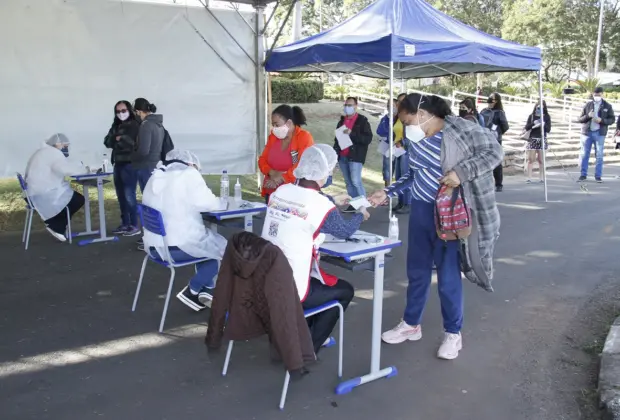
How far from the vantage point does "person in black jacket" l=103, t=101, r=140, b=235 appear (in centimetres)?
678

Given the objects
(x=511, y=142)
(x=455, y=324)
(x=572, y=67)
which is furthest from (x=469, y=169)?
(x=572, y=67)

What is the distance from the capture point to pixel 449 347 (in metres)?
3.82

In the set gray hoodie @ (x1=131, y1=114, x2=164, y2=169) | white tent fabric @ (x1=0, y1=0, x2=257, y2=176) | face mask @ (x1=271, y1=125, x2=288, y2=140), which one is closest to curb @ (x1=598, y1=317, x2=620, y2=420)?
face mask @ (x1=271, y1=125, x2=288, y2=140)

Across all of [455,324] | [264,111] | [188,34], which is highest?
[188,34]

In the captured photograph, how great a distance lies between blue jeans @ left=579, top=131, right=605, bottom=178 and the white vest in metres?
9.69

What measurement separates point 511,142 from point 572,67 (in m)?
23.9

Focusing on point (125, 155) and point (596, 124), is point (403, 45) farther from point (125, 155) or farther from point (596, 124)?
point (596, 124)

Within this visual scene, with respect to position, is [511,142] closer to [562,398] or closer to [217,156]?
[217,156]

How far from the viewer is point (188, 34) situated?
8.62m

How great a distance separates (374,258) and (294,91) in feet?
49.0

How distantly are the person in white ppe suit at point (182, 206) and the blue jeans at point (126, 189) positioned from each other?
2.64m

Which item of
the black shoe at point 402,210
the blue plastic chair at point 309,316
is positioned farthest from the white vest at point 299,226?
the black shoe at point 402,210

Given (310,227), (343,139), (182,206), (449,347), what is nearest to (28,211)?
(182,206)

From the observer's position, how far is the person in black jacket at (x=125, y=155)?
6.78m
